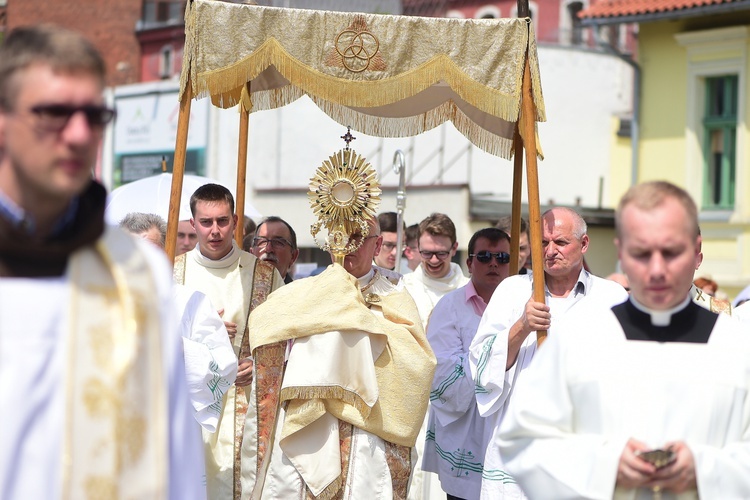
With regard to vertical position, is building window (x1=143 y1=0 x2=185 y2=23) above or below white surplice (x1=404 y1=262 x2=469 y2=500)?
above

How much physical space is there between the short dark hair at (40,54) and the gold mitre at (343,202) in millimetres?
3386

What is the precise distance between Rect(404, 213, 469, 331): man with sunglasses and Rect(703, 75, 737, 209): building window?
1105 centimetres

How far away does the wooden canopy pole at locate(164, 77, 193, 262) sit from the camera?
5.73 m

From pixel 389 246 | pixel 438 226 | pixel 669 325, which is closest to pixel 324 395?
pixel 669 325

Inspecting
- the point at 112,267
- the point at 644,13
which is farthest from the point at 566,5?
the point at 112,267

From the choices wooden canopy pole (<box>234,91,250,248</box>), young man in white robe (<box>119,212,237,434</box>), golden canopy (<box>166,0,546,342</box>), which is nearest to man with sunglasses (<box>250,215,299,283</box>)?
wooden canopy pole (<box>234,91,250,248</box>)

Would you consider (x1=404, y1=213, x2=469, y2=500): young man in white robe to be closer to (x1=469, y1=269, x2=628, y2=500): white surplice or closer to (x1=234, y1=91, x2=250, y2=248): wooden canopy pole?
(x1=234, y1=91, x2=250, y2=248): wooden canopy pole

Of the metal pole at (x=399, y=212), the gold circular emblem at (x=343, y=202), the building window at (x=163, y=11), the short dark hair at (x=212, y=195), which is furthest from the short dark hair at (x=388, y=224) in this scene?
the building window at (x=163, y=11)

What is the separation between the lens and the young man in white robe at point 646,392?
326cm

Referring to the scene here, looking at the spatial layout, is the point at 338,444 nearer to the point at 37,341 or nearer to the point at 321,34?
the point at 321,34

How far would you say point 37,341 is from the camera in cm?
250

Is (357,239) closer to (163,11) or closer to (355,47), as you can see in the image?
(355,47)

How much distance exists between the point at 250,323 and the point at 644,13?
14.1 metres

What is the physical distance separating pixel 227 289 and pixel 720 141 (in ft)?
45.4
